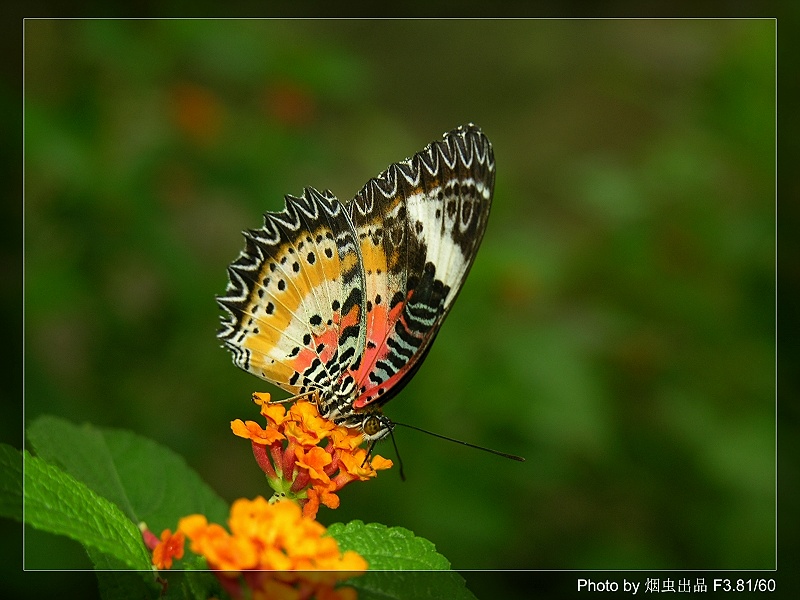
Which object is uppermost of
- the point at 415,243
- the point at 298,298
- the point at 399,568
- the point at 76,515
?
the point at 415,243

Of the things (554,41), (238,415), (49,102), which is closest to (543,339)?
(238,415)

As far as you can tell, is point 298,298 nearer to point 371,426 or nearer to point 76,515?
point 371,426

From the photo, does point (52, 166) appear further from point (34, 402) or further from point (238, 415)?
point (238, 415)

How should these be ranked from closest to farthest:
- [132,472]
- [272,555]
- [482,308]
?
[272,555], [132,472], [482,308]

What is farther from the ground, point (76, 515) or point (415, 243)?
point (415, 243)

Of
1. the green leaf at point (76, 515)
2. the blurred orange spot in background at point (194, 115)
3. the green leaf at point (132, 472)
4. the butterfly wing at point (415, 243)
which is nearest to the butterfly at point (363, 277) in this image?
the butterfly wing at point (415, 243)

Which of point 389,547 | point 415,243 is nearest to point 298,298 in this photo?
point 415,243

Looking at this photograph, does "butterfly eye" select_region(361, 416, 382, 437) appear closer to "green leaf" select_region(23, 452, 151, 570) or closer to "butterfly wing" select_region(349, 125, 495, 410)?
"butterfly wing" select_region(349, 125, 495, 410)
